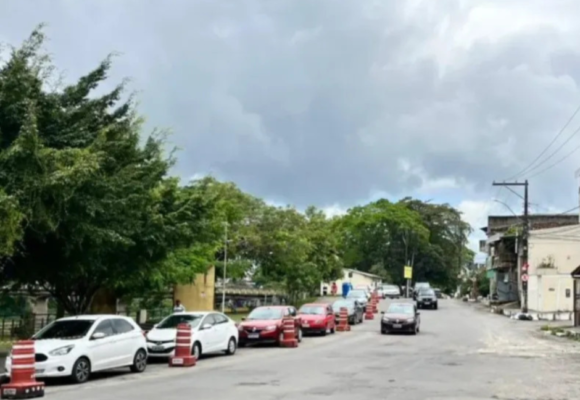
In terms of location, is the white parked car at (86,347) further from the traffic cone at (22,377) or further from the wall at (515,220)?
the wall at (515,220)

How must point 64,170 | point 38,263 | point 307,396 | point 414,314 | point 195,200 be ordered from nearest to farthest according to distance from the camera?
point 307,396 < point 64,170 < point 38,263 < point 195,200 < point 414,314

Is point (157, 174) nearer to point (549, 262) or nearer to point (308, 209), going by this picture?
point (549, 262)

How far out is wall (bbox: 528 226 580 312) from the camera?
6200cm

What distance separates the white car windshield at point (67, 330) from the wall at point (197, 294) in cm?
2422

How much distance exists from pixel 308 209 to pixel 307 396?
2982 inches

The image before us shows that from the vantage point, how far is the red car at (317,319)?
115 feet

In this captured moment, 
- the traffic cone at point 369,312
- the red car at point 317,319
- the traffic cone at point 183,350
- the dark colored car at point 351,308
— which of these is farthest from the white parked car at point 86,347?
the traffic cone at point 369,312

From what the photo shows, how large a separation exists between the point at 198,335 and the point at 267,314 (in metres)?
7.19

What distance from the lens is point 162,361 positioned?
23.0 metres

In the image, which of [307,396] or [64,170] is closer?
[307,396]

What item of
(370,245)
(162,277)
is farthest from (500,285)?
(162,277)

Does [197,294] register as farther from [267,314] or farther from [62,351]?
[62,351]

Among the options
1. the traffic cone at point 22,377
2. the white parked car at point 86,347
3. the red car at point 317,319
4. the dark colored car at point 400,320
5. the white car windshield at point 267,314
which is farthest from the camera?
the dark colored car at point 400,320

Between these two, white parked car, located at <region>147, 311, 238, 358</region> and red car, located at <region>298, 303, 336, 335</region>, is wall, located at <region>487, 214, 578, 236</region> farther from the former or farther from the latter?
white parked car, located at <region>147, 311, 238, 358</region>
